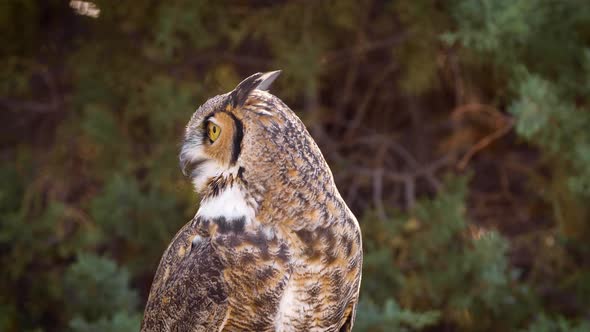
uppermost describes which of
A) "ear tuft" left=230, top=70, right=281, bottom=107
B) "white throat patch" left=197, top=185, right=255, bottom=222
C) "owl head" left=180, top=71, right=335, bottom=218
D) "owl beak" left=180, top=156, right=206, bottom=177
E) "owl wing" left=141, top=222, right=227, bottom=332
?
"ear tuft" left=230, top=70, right=281, bottom=107

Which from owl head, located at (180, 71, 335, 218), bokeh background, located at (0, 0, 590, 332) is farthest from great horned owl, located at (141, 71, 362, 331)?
bokeh background, located at (0, 0, 590, 332)

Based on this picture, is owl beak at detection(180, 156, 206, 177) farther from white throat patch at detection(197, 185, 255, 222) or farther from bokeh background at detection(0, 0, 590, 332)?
bokeh background at detection(0, 0, 590, 332)

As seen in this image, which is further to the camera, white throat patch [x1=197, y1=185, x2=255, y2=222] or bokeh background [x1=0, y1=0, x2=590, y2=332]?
bokeh background [x1=0, y1=0, x2=590, y2=332]

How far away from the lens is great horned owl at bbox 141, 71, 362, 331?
139 centimetres

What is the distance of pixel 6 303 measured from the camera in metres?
3.09

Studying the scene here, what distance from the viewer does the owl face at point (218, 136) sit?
1388 mm

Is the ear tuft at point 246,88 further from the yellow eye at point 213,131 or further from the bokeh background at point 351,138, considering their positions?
the bokeh background at point 351,138

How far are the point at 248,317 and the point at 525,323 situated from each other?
6.91ft

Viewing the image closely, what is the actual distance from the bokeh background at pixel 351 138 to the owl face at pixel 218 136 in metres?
1.30

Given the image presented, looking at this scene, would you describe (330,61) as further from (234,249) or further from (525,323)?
(234,249)

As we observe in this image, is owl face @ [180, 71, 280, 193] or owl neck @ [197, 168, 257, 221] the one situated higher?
owl face @ [180, 71, 280, 193]

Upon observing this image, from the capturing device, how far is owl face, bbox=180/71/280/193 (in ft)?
4.55

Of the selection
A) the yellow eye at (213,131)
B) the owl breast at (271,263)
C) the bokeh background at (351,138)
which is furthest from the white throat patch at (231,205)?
the bokeh background at (351,138)

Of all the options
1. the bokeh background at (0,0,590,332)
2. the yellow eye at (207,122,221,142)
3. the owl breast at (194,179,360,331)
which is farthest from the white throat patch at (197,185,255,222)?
the bokeh background at (0,0,590,332)
